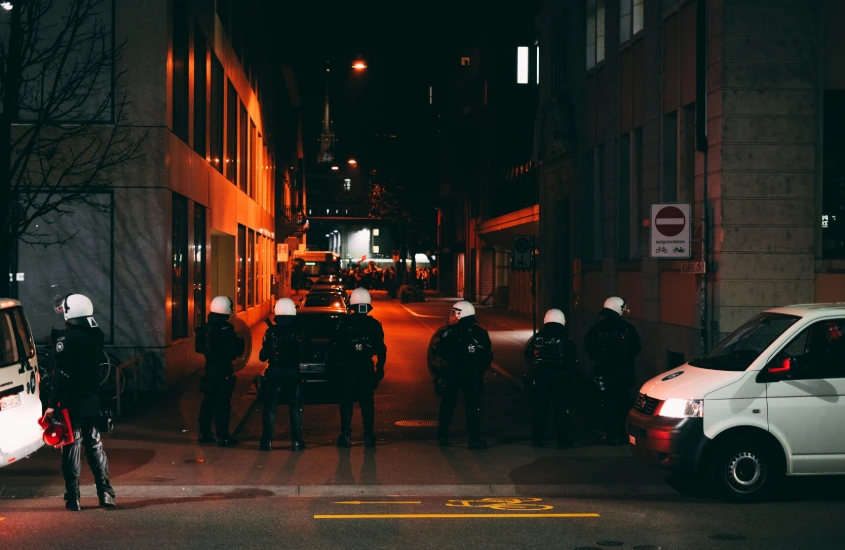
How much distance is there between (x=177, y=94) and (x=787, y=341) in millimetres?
13082

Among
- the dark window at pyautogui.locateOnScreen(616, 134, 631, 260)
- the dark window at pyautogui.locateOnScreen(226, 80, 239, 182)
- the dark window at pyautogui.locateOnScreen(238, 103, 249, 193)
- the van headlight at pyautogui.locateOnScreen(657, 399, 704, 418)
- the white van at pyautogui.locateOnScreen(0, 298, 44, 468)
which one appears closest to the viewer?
the white van at pyautogui.locateOnScreen(0, 298, 44, 468)

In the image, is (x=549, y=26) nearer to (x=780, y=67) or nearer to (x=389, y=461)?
(x=780, y=67)

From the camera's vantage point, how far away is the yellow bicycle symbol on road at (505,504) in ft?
29.5

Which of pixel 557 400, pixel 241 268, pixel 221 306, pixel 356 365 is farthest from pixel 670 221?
pixel 241 268

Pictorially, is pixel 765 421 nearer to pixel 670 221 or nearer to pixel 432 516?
pixel 432 516

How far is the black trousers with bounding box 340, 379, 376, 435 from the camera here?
39.0 ft

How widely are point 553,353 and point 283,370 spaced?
127 inches

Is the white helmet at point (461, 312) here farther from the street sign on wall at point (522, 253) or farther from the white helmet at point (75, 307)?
the street sign on wall at point (522, 253)

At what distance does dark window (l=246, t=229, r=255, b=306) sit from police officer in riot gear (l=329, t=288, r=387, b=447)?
72.5 ft

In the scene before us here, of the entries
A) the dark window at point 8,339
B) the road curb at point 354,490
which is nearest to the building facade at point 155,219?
the dark window at point 8,339

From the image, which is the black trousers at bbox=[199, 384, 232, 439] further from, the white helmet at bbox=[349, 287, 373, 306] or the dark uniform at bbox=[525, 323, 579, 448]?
the dark uniform at bbox=[525, 323, 579, 448]

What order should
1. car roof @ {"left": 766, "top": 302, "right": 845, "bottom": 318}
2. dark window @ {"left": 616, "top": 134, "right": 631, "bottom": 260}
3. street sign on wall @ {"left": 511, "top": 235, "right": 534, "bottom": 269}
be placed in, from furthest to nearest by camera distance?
street sign on wall @ {"left": 511, "top": 235, "right": 534, "bottom": 269}, dark window @ {"left": 616, "top": 134, "right": 631, "bottom": 260}, car roof @ {"left": 766, "top": 302, "right": 845, "bottom": 318}

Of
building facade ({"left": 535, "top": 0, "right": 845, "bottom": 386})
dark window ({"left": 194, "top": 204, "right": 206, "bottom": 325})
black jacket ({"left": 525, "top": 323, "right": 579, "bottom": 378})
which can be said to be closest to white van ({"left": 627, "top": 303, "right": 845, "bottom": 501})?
black jacket ({"left": 525, "top": 323, "right": 579, "bottom": 378})

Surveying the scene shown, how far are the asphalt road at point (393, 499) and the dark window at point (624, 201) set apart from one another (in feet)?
17.7
